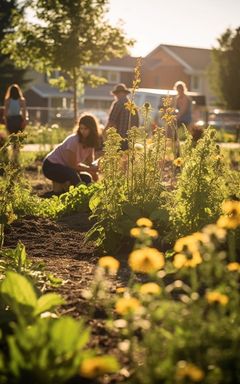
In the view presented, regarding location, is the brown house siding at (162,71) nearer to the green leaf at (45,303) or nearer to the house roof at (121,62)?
the house roof at (121,62)

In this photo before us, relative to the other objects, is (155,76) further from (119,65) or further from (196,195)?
(196,195)

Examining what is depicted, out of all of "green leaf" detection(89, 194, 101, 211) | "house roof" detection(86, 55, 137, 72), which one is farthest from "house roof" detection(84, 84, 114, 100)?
"green leaf" detection(89, 194, 101, 211)

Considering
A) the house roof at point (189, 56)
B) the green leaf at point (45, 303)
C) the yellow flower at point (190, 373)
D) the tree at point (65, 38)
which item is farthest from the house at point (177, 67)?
the yellow flower at point (190, 373)

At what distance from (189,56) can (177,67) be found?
1.45 m

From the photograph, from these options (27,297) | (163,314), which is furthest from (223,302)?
(27,297)

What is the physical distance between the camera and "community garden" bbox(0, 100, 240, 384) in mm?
2125

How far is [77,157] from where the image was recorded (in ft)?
28.9

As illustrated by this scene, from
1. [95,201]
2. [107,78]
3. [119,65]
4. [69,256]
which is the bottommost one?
[69,256]

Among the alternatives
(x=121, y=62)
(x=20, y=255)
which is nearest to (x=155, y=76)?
(x=121, y=62)

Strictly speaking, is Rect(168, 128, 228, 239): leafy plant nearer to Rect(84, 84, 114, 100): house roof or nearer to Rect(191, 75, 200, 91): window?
Rect(191, 75, 200, 91): window

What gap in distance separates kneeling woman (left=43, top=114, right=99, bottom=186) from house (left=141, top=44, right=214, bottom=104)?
51.1 meters

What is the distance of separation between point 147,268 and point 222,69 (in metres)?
45.0

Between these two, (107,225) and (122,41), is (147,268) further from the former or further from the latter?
(122,41)

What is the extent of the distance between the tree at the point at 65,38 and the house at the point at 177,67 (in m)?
38.3
